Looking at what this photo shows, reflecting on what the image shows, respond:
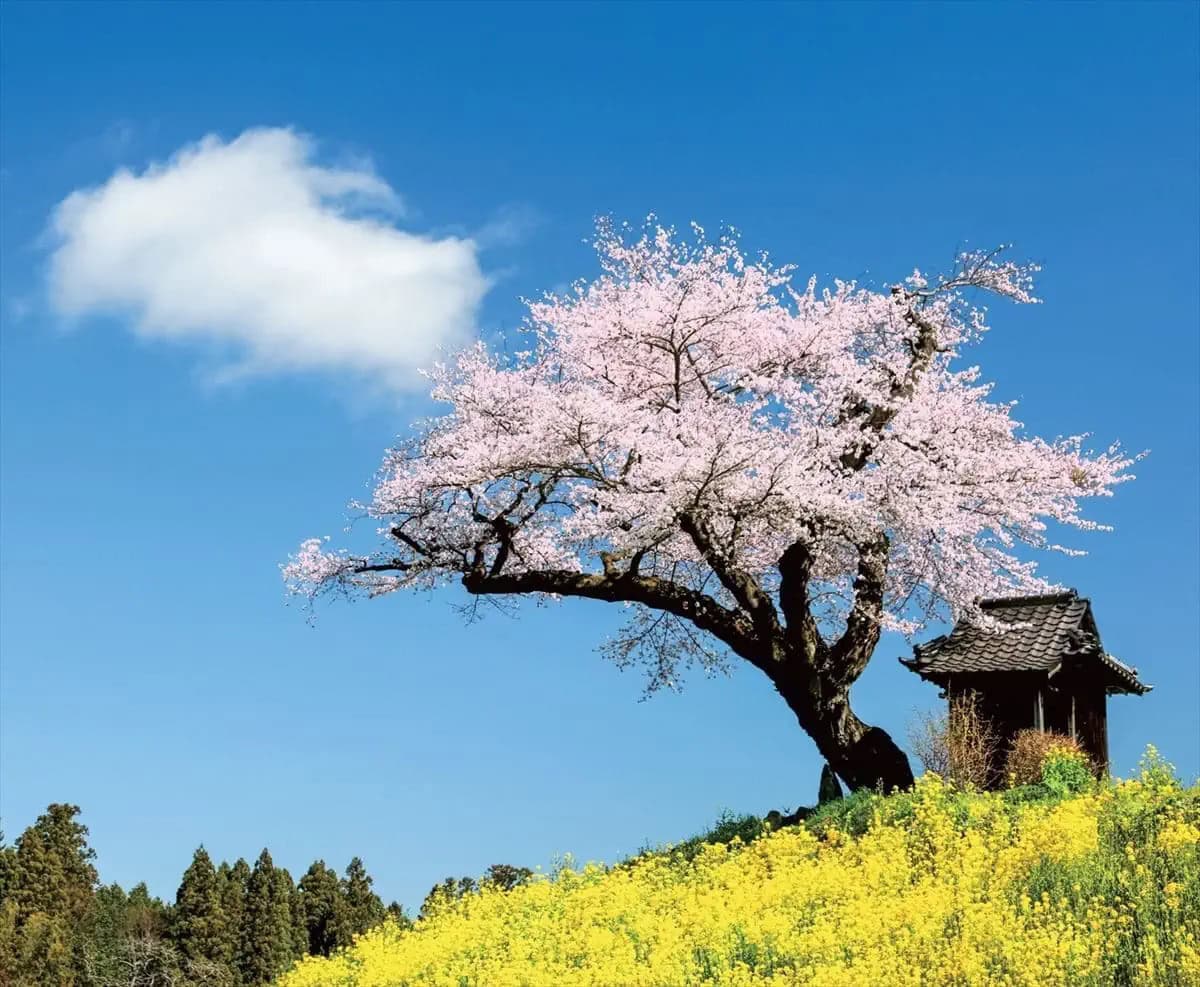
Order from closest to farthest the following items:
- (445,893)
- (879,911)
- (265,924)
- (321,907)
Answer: (879,911)
(445,893)
(265,924)
(321,907)

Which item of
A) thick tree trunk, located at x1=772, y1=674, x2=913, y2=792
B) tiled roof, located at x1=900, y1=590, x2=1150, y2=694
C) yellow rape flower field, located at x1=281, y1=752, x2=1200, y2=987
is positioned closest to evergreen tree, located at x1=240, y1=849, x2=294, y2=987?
tiled roof, located at x1=900, y1=590, x2=1150, y2=694

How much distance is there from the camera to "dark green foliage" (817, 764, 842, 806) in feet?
65.1

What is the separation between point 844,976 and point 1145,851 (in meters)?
3.72

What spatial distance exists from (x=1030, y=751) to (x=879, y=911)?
568 inches

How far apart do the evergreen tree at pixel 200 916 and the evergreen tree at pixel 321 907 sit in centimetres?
356

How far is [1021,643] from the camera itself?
82.8ft

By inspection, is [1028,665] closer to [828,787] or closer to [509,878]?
[828,787]

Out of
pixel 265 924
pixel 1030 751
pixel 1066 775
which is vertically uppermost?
pixel 1030 751

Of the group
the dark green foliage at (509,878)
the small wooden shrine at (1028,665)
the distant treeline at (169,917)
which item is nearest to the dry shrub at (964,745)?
the small wooden shrine at (1028,665)

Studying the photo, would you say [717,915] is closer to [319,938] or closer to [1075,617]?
[1075,617]

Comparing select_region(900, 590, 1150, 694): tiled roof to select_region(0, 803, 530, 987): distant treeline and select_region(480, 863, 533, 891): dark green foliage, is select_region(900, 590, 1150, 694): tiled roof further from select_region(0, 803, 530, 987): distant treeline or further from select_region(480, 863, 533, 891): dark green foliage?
select_region(0, 803, 530, 987): distant treeline

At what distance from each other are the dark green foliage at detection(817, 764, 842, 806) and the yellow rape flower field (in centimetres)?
404

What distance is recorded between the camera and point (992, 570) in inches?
863

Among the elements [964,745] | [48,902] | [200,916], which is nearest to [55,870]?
[48,902]
